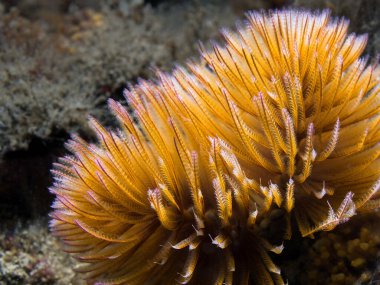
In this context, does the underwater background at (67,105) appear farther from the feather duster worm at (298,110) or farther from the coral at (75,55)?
the feather duster worm at (298,110)

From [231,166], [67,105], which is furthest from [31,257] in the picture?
[231,166]

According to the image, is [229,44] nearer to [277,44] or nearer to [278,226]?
[277,44]

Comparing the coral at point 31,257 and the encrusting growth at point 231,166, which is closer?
the encrusting growth at point 231,166

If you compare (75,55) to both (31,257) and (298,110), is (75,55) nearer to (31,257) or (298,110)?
(31,257)

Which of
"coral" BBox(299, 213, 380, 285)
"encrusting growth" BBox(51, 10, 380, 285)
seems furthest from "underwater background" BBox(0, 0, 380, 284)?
"encrusting growth" BBox(51, 10, 380, 285)

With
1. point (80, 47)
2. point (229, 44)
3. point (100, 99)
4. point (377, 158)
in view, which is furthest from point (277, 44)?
point (80, 47)

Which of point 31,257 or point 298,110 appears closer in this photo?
point 298,110

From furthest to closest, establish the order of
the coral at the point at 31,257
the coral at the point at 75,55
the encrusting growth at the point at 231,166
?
the coral at the point at 75,55
the coral at the point at 31,257
the encrusting growth at the point at 231,166

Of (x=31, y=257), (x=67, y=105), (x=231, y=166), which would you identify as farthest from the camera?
(x=67, y=105)

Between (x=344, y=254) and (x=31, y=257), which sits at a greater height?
(x=31, y=257)

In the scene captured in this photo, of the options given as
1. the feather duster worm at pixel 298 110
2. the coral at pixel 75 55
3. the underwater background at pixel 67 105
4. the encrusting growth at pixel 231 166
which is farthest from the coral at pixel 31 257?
the feather duster worm at pixel 298 110
